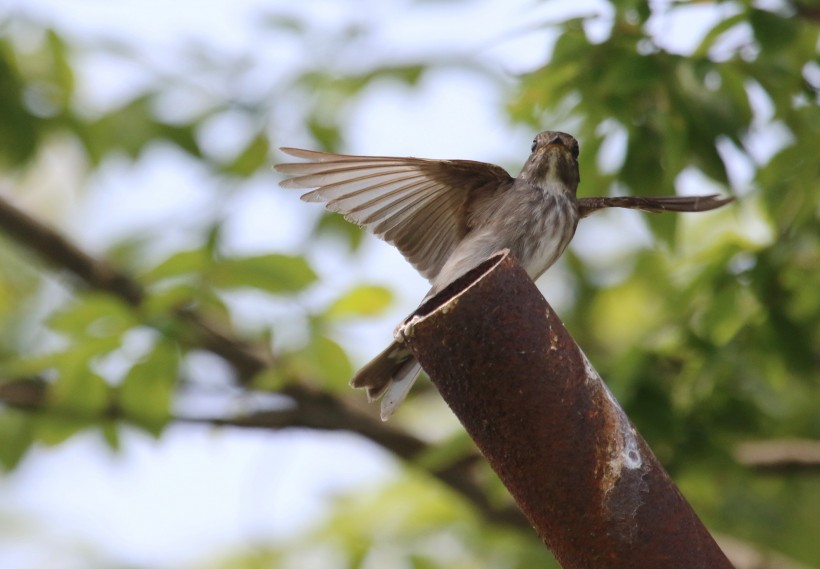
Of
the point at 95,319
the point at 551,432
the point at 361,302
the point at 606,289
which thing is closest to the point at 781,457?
the point at 606,289

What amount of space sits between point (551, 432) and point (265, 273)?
8.42ft

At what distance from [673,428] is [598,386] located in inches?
88.5

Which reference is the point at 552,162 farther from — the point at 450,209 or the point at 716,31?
the point at 716,31

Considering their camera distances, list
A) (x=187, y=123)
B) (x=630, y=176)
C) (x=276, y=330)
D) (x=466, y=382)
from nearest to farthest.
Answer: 1. (x=466, y=382)
2. (x=630, y=176)
3. (x=276, y=330)
4. (x=187, y=123)

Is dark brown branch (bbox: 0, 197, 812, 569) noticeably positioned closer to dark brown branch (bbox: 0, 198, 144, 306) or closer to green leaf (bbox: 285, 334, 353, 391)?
dark brown branch (bbox: 0, 198, 144, 306)

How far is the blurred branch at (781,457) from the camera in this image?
5.12 m

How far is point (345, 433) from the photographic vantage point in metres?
5.50

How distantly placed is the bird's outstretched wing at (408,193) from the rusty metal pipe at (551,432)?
1135 millimetres

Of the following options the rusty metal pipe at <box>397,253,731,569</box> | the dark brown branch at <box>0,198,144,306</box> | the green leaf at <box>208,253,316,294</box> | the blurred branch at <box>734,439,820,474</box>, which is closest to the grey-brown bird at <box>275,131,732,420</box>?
the green leaf at <box>208,253,316,294</box>

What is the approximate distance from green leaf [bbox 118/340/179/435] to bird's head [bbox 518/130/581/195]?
172cm

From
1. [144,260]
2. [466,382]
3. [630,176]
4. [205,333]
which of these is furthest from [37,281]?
[466,382]

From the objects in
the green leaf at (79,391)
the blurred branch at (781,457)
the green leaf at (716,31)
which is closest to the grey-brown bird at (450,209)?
the green leaf at (716,31)

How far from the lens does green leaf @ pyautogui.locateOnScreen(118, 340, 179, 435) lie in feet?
15.4

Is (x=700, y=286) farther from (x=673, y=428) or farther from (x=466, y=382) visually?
(x=466, y=382)
